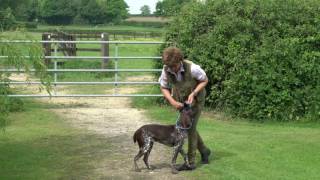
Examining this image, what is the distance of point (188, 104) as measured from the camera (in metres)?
7.93

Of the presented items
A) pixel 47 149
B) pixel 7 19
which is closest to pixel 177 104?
pixel 7 19

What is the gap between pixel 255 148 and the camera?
980cm

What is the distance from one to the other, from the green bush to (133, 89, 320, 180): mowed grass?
0.44 meters

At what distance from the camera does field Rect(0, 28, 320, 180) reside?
8.27 metres

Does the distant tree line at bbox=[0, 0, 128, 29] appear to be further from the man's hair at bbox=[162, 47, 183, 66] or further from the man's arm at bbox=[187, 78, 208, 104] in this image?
the man's hair at bbox=[162, 47, 183, 66]

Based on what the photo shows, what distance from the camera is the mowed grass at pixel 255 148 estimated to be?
8188 millimetres

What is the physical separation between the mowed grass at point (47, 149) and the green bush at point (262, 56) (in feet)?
11.3

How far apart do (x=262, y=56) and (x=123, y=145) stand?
13.3ft

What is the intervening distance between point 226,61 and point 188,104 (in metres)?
5.32

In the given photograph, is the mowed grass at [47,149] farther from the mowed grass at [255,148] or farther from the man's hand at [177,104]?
the mowed grass at [255,148]

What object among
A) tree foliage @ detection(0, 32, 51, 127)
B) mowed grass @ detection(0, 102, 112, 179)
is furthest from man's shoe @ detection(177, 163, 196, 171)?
tree foliage @ detection(0, 32, 51, 127)

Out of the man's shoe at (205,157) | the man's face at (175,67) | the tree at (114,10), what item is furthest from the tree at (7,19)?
the tree at (114,10)

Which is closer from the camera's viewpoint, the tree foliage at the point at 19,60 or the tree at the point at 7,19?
the tree foliage at the point at 19,60

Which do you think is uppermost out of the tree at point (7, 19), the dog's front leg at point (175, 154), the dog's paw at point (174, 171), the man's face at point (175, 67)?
the tree at point (7, 19)
